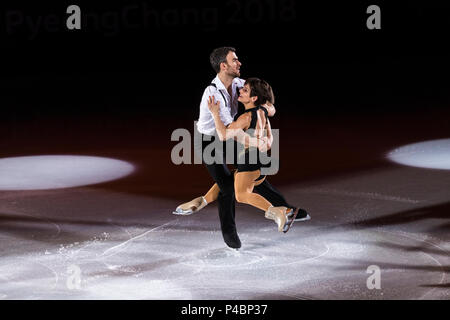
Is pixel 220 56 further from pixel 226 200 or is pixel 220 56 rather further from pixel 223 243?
pixel 223 243

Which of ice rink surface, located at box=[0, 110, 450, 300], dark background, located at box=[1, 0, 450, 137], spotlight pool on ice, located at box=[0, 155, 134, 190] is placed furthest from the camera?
dark background, located at box=[1, 0, 450, 137]

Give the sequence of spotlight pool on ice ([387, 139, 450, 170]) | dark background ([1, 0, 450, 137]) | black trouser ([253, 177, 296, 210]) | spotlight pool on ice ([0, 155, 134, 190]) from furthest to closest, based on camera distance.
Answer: dark background ([1, 0, 450, 137])
spotlight pool on ice ([387, 139, 450, 170])
spotlight pool on ice ([0, 155, 134, 190])
black trouser ([253, 177, 296, 210])

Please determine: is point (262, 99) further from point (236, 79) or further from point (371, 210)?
point (371, 210)

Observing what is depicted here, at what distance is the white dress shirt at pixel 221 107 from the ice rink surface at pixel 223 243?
1033mm

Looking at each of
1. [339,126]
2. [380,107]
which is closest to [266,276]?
[339,126]

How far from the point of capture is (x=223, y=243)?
681 centimetres

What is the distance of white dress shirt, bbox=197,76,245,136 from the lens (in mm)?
6152

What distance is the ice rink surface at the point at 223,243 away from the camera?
5.65 m

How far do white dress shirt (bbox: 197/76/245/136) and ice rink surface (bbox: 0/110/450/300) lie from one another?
103 centimetres

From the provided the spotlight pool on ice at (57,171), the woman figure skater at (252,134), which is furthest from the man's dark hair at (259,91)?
the spotlight pool on ice at (57,171)

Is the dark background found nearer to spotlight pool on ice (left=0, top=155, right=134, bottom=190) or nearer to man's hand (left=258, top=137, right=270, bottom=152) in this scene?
spotlight pool on ice (left=0, top=155, right=134, bottom=190)

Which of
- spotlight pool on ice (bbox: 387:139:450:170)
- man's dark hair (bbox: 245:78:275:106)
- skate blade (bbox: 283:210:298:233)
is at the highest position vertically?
spotlight pool on ice (bbox: 387:139:450:170)

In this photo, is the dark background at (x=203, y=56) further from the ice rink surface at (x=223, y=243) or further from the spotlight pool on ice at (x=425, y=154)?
the ice rink surface at (x=223, y=243)

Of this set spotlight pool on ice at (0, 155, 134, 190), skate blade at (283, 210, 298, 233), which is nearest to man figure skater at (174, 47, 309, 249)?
skate blade at (283, 210, 298, 233)
